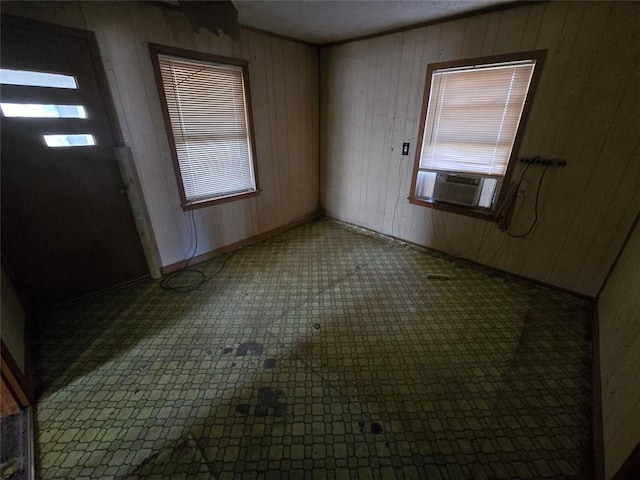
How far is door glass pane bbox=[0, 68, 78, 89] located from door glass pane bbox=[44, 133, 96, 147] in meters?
0.33

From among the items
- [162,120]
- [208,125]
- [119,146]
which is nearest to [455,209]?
[208,125]

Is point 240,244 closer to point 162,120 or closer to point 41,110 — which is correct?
point 162,120

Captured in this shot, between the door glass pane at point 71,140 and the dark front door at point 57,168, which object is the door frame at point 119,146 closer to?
the dark front door at point 57,168

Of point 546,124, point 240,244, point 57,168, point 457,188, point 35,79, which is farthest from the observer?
point 240,244

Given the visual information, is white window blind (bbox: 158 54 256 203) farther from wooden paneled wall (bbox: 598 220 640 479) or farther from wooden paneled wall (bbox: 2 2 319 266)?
wooden paneled wall (bbox: 598 220 640 479)

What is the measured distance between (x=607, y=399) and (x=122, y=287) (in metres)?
3.62

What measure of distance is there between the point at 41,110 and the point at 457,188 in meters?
3.60

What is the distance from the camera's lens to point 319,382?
1.64m

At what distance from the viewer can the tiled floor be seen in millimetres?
1275

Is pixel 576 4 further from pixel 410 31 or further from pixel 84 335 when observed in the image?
pixel 84 335

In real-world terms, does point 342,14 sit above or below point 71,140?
above

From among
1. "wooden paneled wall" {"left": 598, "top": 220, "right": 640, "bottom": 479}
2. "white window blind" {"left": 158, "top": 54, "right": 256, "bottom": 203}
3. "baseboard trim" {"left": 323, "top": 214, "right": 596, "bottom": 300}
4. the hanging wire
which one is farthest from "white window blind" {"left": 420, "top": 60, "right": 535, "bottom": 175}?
"white window blind" {"left": 158, "top": 54, "right": 256, "bottom": 203}

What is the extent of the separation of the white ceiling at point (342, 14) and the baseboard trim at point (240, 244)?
7.51 ft

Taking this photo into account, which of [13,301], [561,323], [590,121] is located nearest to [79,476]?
[13,301]
